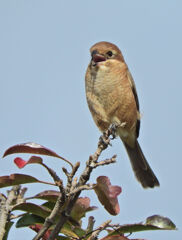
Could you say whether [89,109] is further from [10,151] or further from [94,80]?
[10,151]

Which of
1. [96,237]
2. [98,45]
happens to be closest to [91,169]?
[96,237]

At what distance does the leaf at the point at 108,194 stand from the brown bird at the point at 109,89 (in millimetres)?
2095

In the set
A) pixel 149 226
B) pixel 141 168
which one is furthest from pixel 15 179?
pixel 141 168

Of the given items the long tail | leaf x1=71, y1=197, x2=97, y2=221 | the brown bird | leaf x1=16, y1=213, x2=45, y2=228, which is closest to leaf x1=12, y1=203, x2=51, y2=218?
leaf x1=16, y1=213, x2=45, y2=228

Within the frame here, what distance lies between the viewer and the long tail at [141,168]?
5.26m

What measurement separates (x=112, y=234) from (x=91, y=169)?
0.39m

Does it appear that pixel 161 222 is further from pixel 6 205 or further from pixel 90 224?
pixel 6 205

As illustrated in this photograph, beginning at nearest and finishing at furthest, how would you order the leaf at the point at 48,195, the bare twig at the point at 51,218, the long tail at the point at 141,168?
1. the bare twig at the point at 51,218
2. the leaf at the point at 48,195
3. the long tail at the point at 141,168

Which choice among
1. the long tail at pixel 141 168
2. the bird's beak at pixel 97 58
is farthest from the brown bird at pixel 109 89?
the long tail at pixel 141 168

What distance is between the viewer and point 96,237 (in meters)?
1.89

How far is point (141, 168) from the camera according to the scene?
5496 millimetres

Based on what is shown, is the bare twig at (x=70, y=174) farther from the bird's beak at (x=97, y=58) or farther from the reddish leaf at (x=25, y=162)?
the bird's beak at (x=97, y=58)

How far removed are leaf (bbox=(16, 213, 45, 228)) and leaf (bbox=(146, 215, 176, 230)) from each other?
0.60 m

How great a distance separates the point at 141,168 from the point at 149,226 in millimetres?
3530
